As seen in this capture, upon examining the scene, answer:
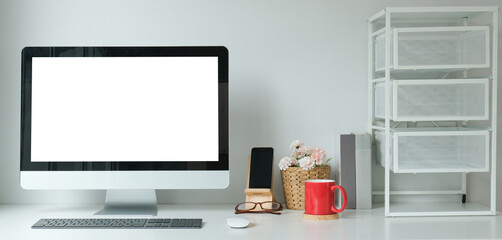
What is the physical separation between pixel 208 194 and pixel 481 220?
36.9 inches

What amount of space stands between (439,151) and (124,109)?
3.45 feet

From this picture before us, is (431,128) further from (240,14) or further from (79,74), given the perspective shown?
(79,74)

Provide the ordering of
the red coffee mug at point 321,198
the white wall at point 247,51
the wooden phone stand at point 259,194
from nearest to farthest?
1. the red coffee mug at point 321,198
2. the wooden phone stand at point 259,194
3. the white wall at point 247,51

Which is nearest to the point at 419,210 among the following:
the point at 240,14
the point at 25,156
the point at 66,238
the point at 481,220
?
the point at 481,220

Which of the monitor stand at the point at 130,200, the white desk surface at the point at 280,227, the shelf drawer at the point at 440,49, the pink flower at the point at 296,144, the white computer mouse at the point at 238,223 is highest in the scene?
the shelf drawer at the point at 440,49

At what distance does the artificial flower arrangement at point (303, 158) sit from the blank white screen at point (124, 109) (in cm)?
28

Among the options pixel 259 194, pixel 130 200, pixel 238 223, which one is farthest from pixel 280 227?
pixel 130 200

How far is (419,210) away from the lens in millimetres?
1944

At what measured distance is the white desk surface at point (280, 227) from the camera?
1.59m

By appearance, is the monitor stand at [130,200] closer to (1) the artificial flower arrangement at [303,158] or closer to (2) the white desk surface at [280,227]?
(2) the white desk surface at [280,227]

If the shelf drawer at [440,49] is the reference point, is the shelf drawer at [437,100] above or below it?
below

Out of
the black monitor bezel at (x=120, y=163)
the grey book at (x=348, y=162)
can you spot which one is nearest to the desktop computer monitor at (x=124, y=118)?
the black monitor bezel at (x=120, y=163)

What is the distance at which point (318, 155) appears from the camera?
1987 mm

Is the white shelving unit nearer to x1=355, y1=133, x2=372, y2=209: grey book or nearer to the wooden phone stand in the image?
x1=355, y1=133, x2=372, y2=209: grey book
